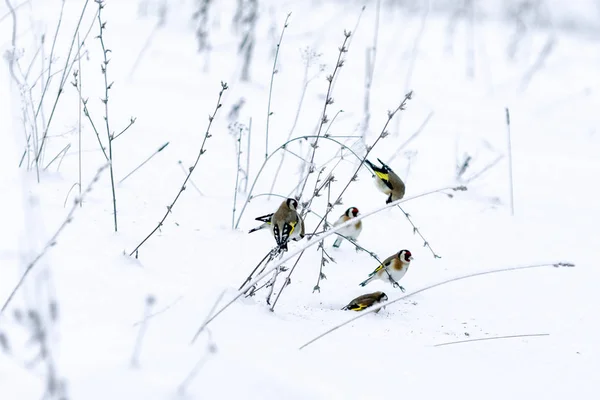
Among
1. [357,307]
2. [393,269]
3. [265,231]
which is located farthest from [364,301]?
[265,231]

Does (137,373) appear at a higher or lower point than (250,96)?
lower

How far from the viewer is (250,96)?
558 cm

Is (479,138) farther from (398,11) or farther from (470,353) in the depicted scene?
(398,11)

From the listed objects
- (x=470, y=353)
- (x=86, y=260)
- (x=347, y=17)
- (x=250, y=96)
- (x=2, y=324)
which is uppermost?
(x=347, y=17)

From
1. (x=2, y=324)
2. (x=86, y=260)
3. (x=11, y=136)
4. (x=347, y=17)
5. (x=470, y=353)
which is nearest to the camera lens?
(x=2, y=324)

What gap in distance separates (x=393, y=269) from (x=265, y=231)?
73cm

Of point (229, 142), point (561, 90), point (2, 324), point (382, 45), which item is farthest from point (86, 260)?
point (561, 90)

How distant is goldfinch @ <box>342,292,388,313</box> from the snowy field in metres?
0.07

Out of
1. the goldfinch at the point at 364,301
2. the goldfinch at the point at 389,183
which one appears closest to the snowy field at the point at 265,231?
the goldfinch at the point at 364,301

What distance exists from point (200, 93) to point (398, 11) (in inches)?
212

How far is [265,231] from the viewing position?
3.66m

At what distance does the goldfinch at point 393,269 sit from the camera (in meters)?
3.19

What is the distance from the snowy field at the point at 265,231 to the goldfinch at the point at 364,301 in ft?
0.23

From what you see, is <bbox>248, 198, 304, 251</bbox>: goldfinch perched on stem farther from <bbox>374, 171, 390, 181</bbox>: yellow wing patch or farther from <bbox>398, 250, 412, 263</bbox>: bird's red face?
<bbox>374, 171, 390, 181</bbox>: yellow wing patch
